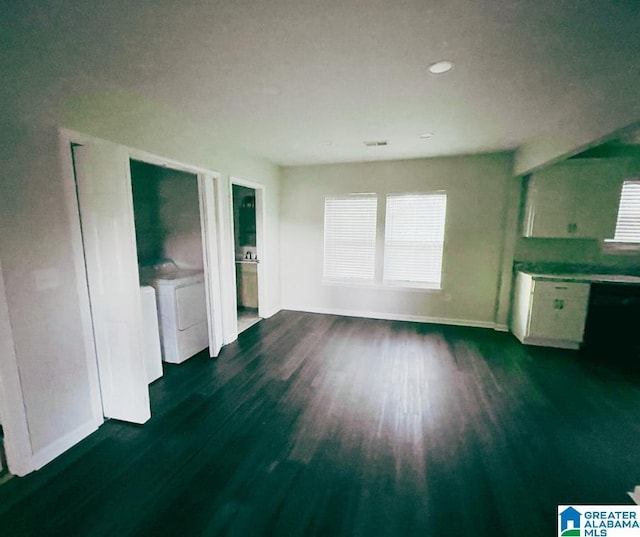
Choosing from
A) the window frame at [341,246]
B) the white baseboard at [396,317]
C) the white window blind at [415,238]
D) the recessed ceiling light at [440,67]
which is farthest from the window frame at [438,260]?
the recessed ceiling light at [440,67]

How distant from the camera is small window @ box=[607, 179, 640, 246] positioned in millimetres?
3703

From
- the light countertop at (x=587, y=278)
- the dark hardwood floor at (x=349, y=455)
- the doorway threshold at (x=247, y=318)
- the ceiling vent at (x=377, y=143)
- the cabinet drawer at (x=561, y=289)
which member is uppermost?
the ceiling vent at (x=377, y=143)

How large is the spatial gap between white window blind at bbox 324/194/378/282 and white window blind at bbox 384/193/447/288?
29 cm

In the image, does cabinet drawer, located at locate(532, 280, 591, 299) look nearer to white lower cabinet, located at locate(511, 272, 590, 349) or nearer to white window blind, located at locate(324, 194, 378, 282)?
white lower cabinet, located at locate(511, 272, 590, 349)

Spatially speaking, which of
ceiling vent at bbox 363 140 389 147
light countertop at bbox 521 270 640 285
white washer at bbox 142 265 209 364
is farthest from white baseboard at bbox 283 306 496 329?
ceiling vent at bbox 363 140 389 147

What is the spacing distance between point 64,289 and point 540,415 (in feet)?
12.8

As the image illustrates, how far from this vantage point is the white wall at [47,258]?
1.70m

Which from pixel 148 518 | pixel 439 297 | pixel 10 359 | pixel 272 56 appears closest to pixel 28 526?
pixel 148 518

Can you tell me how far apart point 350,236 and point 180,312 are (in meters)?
2.99

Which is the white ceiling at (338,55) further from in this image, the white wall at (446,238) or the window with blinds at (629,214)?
the window with blinds at (629,214)

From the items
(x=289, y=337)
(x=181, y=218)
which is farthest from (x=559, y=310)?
(x=181, y=218)

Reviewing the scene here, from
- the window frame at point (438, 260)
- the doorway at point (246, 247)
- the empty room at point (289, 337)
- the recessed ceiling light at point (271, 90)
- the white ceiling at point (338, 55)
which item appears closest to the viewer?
the white ceiling at point (338, 55)

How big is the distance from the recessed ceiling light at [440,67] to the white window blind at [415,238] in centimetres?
274

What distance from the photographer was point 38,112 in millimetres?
1769
